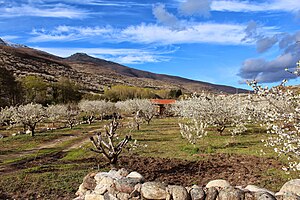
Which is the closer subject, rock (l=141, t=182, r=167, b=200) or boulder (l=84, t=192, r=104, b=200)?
rock (l=141, t=182, r=167, b=200)

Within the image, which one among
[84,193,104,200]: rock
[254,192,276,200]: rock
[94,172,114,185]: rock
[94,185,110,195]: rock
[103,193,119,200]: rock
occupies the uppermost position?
[254,192,276,200]: rock

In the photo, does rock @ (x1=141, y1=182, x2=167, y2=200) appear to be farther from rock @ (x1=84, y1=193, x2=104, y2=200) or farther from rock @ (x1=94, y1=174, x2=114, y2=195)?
rock @ (x1=84, y1=193, x2=104, y2=200)

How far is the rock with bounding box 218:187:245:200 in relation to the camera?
7.58 meters

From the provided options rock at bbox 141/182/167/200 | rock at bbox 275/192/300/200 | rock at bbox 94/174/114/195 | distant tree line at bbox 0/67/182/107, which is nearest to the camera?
rock at bbox 275/192/300/200

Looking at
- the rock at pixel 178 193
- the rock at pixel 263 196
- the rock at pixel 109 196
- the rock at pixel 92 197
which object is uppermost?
the rock at pixel 263 196

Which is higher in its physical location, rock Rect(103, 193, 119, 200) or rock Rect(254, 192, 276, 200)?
rock Rect(254, 192, 276, 200)

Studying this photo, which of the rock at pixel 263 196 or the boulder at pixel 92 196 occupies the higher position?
the rock at pixel 263 196

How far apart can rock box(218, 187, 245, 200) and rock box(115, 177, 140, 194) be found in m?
2.49

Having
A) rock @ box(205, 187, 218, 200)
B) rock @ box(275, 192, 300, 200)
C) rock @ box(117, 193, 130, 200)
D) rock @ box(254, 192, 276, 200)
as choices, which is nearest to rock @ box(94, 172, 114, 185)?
rock @ box(117, 193, 130, 200)

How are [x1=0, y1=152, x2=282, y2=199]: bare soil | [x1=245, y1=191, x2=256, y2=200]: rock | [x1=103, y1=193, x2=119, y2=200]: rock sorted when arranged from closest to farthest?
[x1=245, y1=191, x2=256, y2=200]: rock, [x1=103, y1=193, x2=119, y2=200]: rock, [x1=0, y1=152, x2=282, y2=199]: bare soil

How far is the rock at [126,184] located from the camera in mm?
8905

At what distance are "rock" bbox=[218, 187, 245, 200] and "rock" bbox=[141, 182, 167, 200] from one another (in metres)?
1.50

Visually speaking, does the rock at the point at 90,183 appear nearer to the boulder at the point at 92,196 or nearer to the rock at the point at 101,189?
the boulder at the point at 92,196

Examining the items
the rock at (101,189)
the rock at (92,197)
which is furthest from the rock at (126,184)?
the rock at (92,197)
